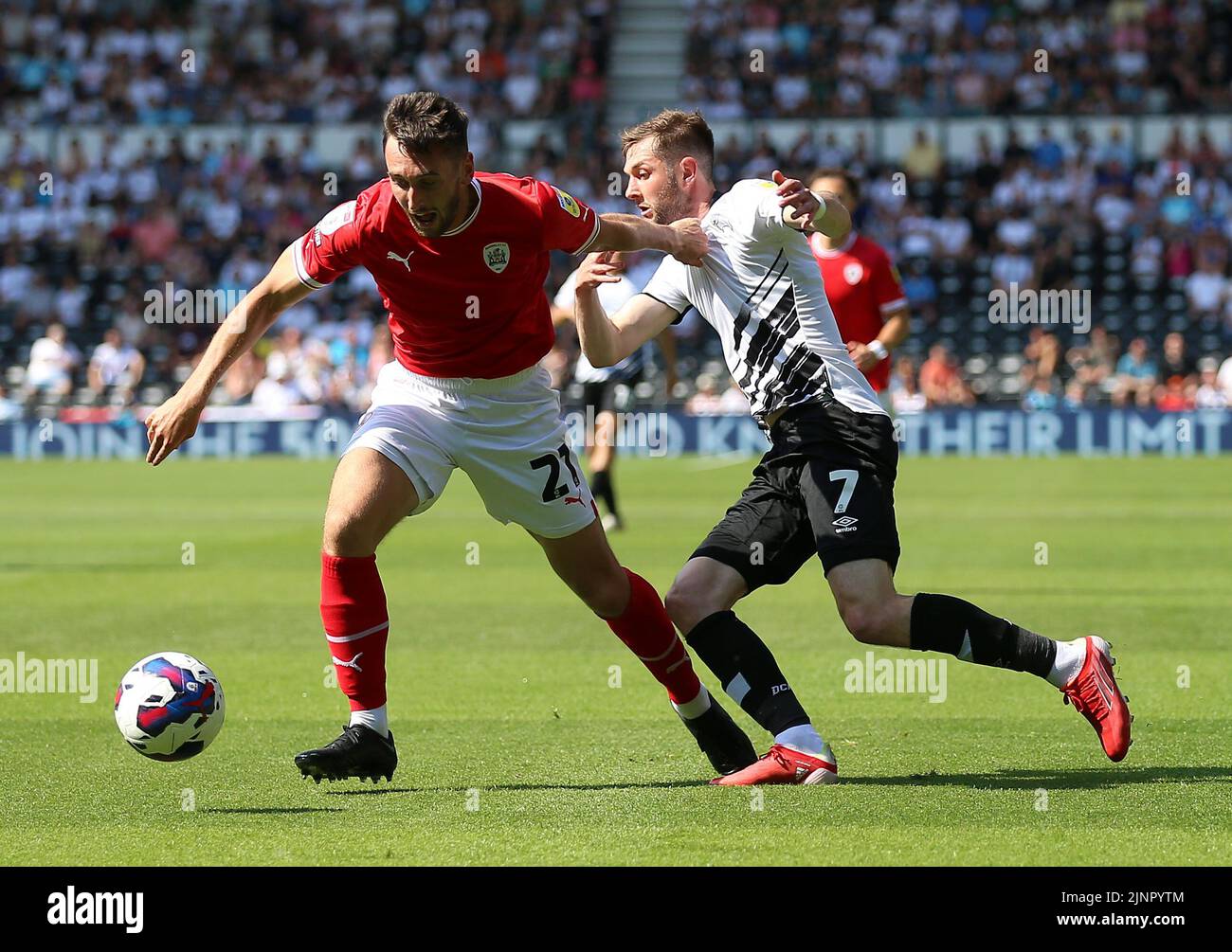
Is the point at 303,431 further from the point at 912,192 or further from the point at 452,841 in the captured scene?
the point at 452,841

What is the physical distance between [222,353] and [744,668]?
2.07 meters

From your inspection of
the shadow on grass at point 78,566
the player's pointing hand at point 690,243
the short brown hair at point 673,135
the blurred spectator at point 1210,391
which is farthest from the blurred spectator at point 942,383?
the player's pointing hand at point 690,243

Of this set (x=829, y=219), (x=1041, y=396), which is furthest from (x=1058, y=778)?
(x=1041, y=396)

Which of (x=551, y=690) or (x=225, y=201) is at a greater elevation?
(x=225, y=201)

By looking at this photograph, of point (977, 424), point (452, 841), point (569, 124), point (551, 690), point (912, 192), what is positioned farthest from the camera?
point (569, 124)

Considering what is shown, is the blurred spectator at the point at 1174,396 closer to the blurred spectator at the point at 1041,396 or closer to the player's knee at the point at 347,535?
the blurred spectator at the point at 1041,396

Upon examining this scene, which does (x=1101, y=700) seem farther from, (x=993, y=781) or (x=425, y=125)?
(x=425, y=125)

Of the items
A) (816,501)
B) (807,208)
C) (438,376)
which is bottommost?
(816,501)

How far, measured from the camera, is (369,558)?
6180 mm

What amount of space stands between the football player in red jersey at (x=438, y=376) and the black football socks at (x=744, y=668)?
160 millimetres

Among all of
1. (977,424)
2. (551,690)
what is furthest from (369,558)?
(977,424)

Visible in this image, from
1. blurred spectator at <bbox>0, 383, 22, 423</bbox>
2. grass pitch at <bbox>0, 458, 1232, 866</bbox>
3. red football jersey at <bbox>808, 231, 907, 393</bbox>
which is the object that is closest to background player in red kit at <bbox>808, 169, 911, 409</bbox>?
red football jersey at <bbox>808, 231, 907, 393</bbox>

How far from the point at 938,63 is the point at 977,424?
10786 mm

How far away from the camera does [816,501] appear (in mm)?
6305
